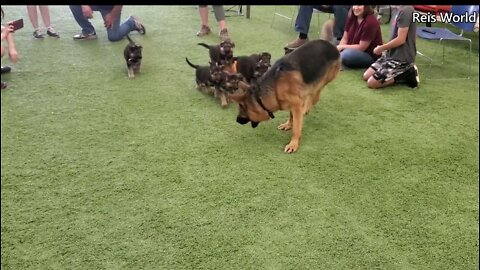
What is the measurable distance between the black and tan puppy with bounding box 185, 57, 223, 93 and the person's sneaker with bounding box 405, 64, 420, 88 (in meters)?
2.23

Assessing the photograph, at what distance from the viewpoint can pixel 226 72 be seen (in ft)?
13.9

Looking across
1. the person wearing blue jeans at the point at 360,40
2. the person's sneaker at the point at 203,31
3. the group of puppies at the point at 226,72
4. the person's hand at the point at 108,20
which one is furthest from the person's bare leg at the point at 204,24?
the person wearing blue jeans at the point at 360,40

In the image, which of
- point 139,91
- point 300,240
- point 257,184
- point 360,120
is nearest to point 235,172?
point 257,184

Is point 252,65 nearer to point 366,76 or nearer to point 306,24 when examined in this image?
point 366,76

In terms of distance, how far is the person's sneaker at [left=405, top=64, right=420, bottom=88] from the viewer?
466cm

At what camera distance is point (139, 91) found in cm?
461

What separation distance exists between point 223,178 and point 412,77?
2875mm

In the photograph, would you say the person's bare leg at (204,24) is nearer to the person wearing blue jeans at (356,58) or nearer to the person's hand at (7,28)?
the person wearing blue jeans at (356,58)

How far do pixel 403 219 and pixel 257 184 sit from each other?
1040 millimetres

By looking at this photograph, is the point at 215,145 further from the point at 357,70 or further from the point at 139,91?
the point at 357,70

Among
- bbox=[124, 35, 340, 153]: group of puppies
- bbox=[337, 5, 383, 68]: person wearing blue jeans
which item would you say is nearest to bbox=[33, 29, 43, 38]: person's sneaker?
bbox=[124, 35, 340, 153]: group of puppies

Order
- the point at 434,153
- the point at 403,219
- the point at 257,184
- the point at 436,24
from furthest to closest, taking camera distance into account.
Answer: the point at 436,24
the point at 434,153
the point at 257,184
the point at 403,219

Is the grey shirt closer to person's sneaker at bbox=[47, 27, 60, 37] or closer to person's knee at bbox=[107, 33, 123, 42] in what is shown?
person's knee at bbox=[107, 33, 123, 42]

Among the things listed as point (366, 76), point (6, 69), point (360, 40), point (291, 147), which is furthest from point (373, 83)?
point (6, 69)
